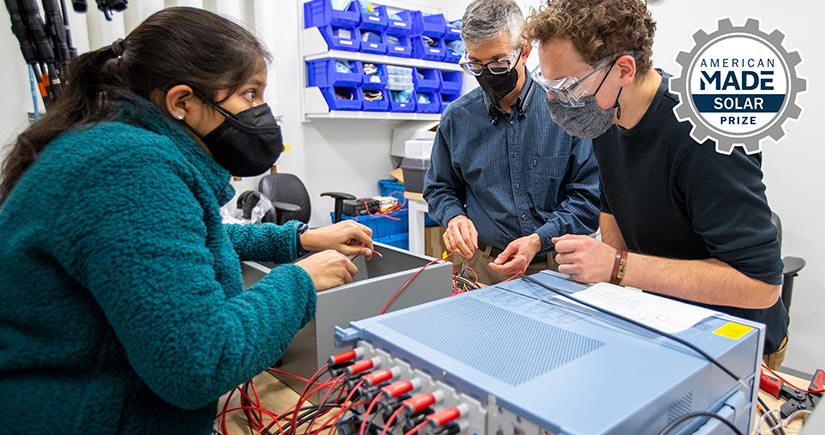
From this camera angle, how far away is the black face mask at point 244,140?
0.83 meters

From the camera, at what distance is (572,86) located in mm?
1147

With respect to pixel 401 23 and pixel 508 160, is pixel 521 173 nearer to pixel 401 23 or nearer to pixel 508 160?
pixel 508 160

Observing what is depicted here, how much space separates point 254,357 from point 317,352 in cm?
25

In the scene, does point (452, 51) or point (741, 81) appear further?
point (452, 51)

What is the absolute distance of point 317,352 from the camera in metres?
0.91

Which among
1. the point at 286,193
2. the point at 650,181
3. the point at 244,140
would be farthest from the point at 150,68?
the point at 286,193

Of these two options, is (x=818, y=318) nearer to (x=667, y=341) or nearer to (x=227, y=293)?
(x=667, y=341)

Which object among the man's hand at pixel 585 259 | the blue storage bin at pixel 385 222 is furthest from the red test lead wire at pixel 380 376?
the blue storage bin at pixel 385 222

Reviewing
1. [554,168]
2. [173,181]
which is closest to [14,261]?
[173,181]

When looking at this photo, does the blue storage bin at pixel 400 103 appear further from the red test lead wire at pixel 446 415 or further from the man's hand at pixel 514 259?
the red test lead wire at pixel 446 415

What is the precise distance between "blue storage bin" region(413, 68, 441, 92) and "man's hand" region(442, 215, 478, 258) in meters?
2.39

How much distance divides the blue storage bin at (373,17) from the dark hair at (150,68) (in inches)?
109

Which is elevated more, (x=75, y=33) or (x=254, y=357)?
(x=75, y=33)

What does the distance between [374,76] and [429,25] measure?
62 centimetres
